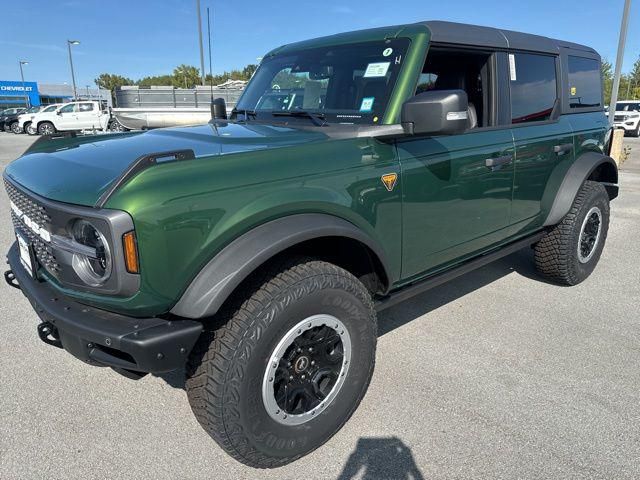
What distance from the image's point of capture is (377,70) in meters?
2.77

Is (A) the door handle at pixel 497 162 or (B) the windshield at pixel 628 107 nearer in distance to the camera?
(A) the door handle at pixel 497 162

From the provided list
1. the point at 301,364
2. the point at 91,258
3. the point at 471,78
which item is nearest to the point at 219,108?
the point at 471,78

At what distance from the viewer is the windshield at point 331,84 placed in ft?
8.92

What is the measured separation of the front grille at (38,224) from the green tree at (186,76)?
7619cm

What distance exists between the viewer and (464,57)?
3.28 meters

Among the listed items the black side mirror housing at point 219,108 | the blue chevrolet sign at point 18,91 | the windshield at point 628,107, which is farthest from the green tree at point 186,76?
the black side mirror housing at point 219,108

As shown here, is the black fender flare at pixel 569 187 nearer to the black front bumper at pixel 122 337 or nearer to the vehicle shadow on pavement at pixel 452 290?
the vehicle shadow on pavement at pixel 452 290

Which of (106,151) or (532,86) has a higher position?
(532,86)

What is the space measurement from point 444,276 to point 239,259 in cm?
165

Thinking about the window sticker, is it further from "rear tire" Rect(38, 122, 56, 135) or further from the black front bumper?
"rear tire" Rect(38, 122, 56, 135)

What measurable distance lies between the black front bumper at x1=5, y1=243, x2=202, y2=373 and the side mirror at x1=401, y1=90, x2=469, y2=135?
55.5 inches

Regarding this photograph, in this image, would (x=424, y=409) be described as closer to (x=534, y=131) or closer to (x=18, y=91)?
(x=534, y=131)

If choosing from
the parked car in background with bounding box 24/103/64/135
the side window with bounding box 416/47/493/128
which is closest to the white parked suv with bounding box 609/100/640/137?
the side window with bounding box 416/47/493/128

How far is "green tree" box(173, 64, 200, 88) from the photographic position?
73812mm
